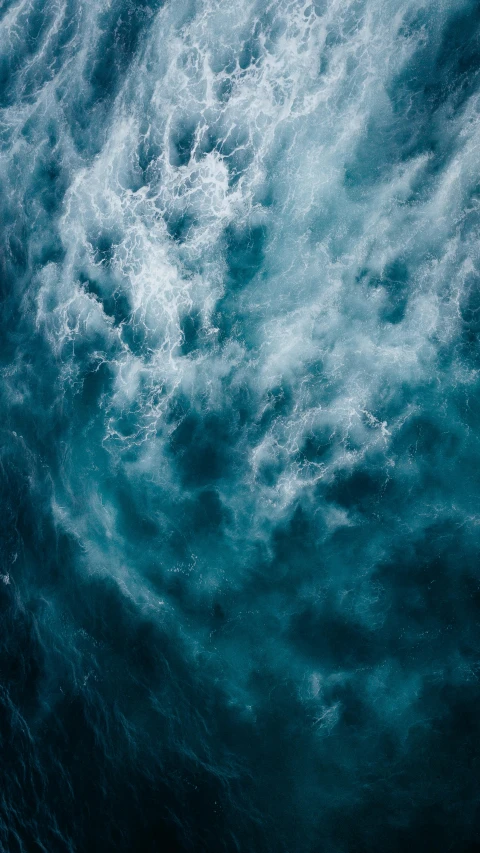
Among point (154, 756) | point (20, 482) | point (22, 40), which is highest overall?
point (22, 40)

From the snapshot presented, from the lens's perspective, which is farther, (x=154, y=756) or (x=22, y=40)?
(x=22, y=40)

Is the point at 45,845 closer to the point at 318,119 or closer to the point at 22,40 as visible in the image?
the point at 318,119

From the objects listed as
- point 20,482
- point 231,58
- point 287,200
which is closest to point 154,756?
point 20,482

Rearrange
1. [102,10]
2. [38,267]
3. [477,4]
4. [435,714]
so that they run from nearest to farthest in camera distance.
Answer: [477,4] < [435,714] < [102,10] < [38,267]

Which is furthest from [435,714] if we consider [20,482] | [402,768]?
[20,482]

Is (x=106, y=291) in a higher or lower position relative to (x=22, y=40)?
lower

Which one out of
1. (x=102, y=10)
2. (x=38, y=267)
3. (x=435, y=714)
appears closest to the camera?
(x=435, y=714)

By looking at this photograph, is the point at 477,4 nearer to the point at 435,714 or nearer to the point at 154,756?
the point at 435,714
